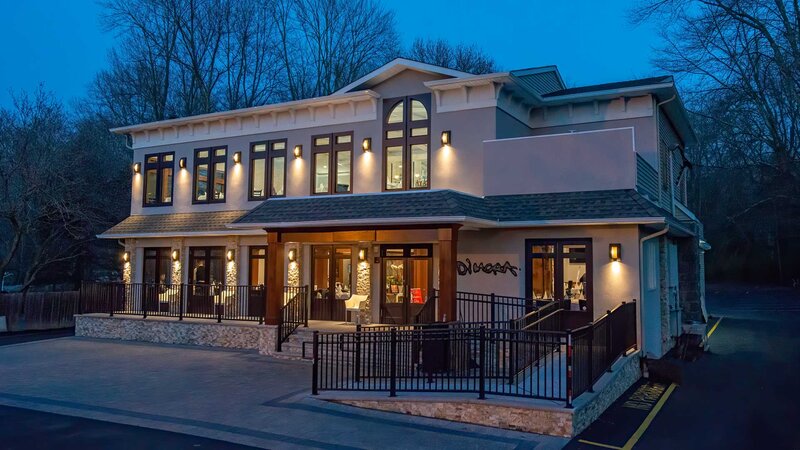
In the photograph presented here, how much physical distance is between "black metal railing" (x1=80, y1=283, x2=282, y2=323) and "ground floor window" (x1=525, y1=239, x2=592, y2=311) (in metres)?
8.25

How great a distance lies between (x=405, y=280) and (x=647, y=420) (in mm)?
7497

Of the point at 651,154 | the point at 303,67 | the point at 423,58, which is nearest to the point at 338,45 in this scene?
the point at 303,67

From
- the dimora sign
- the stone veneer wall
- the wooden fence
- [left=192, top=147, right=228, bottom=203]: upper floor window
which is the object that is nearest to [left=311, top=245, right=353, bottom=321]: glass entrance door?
the dimora sign

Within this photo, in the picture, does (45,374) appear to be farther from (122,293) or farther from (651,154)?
(651,154)

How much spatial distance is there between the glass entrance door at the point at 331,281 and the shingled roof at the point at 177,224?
3007 mm

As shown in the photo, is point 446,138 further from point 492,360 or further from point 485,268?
point 492,360

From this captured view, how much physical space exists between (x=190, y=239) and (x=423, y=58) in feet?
76.3

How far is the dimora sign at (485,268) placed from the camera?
1331 cm

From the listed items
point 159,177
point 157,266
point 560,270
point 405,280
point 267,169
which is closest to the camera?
point 560,270

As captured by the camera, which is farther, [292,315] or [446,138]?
[292,315]

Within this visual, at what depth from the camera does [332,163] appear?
55.4 feet

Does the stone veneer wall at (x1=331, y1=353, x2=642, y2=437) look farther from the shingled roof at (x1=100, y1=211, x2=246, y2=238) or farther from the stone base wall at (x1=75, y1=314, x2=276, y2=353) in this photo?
the shingled roof at (x1=100, y1=211, x2=246, y2=238)

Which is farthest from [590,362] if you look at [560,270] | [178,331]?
[178,331]

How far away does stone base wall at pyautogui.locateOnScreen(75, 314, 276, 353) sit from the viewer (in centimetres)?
1582
